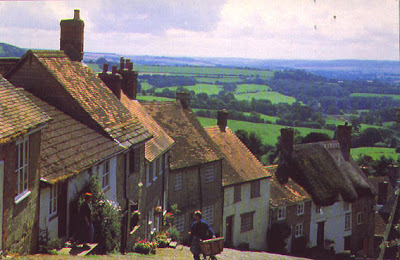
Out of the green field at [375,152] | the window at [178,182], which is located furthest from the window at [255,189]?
the green field at [375,152]

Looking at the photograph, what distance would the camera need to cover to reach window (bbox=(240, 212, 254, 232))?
36.9 m

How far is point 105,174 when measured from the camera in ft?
55.4

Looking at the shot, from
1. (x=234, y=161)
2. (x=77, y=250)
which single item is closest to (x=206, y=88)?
(x=234, y=161)

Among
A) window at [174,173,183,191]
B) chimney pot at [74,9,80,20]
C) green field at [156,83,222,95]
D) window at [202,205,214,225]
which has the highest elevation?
chimney pot at [74,9,80,20]

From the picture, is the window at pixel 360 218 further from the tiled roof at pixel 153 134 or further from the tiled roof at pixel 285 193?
the tiled roof at pixel 153 134

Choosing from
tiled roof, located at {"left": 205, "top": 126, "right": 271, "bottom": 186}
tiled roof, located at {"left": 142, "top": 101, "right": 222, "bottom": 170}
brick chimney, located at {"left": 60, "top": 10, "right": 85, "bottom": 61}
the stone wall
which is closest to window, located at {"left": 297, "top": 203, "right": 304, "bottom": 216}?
tiled roof, located at {"left": 205, "top": 126, "right": 271, "bottom": 186}

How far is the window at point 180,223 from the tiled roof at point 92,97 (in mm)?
11046

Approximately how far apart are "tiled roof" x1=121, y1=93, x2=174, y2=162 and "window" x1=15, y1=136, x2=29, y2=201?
35.6ft

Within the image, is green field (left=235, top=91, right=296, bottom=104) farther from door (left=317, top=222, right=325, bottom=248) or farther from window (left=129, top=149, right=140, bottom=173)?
window (left=129, top=149, right=140, bottom=173)

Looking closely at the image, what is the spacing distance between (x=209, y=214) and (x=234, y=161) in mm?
5268

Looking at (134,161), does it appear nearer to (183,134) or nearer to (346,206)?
(183,134)

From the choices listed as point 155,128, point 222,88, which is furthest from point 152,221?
point 222,88

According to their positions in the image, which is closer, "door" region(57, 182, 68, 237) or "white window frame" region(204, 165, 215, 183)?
"door" region(57, 182, 68, 237)

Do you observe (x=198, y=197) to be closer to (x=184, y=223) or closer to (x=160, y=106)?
(x=184, y=223)
